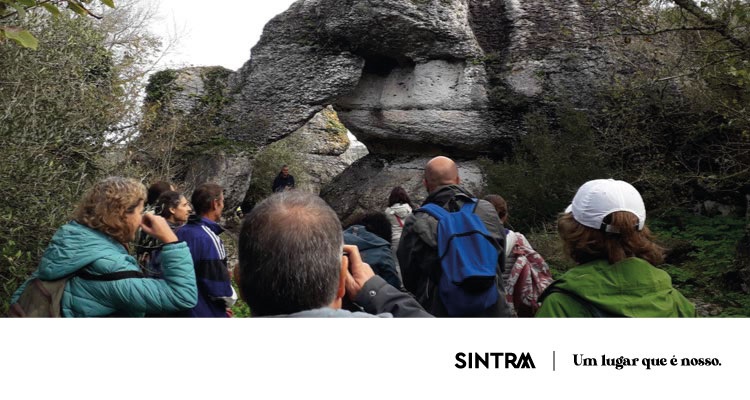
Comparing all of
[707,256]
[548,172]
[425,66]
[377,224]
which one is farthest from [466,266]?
[425,66]

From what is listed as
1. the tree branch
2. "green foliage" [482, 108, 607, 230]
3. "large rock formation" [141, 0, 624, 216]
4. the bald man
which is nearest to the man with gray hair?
the bald man

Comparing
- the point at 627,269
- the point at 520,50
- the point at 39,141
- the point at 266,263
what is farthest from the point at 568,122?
the point at 266,263

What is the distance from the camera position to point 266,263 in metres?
1.77

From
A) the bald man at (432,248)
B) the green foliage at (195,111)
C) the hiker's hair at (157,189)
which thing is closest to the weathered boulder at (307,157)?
the green foliage at (195,111)

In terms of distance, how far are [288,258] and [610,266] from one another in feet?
3.96

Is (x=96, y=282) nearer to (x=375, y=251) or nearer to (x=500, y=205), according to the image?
(x=375, y=251)

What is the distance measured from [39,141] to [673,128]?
10617 mm

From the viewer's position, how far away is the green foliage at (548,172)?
12391mm

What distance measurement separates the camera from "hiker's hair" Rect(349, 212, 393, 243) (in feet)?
14.0

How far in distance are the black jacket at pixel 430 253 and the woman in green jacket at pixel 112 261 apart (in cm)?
121

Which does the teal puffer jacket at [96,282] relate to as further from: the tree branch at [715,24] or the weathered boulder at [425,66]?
the weathered boulder at [425,66]

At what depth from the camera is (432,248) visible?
3582mm

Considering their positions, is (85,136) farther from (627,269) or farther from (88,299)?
(627,269)

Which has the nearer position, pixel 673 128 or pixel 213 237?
pixel 213 237
